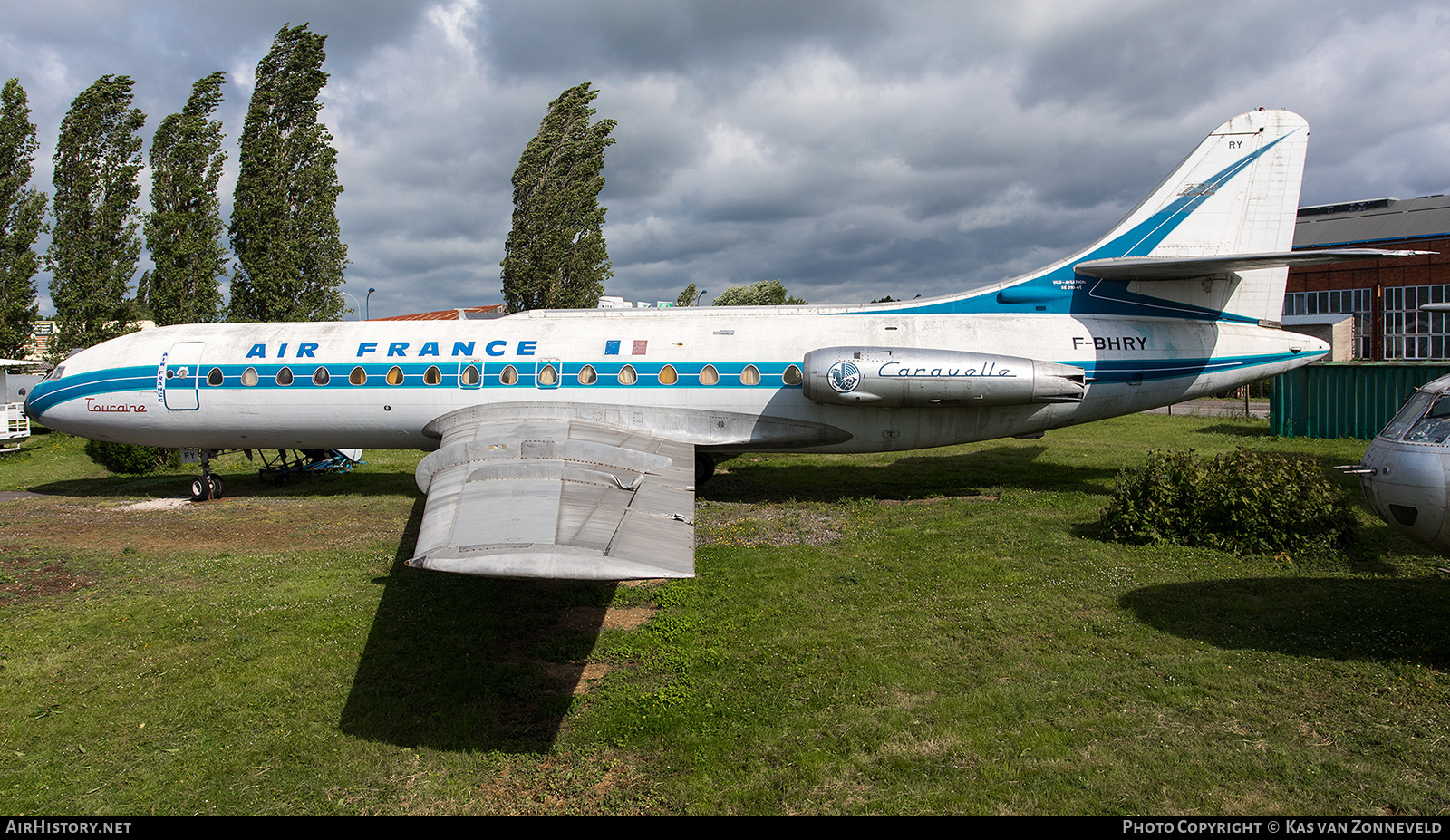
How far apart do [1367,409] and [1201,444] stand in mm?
4708

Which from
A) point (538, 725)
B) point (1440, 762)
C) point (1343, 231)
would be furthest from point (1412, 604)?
point (1343, 231)

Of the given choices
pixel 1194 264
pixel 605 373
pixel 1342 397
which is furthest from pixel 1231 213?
pixel 605 373

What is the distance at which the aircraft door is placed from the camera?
14.7 metres

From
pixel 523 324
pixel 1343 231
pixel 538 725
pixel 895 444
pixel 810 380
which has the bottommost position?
pixel 538 725

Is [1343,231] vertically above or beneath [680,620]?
above

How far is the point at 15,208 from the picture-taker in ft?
88.8

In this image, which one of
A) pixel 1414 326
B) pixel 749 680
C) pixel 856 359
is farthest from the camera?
pixel 1414 326

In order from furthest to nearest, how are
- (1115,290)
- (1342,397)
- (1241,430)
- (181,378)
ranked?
(1241,430)
(1342,397)
(181,378)
(1115,290)

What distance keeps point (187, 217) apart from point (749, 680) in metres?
30.6

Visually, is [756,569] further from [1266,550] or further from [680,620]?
[1266,550]

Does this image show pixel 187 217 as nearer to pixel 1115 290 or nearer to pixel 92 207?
pixel 92 207

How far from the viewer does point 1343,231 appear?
54.8 metres

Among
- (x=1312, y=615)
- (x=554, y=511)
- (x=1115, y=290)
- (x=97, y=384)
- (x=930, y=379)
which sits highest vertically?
(x=1115, y=290)

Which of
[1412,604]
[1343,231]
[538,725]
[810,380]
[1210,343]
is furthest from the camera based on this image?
[1343,231]
